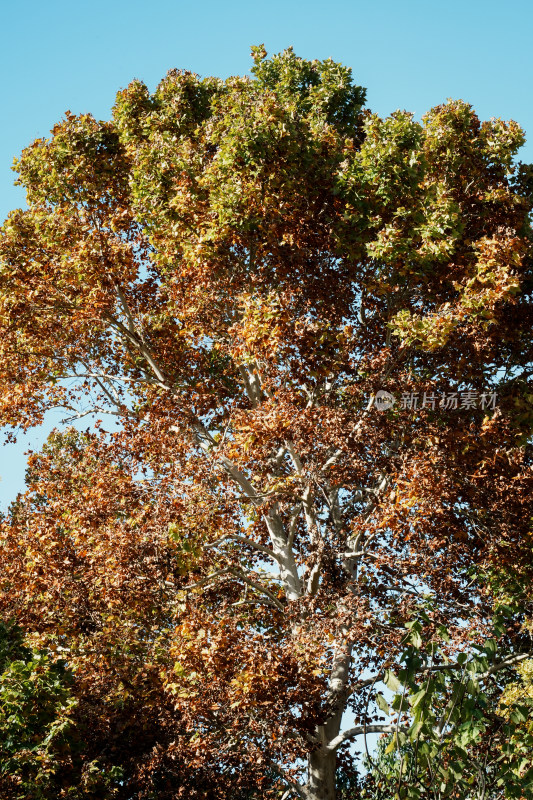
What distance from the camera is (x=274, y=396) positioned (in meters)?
11.6

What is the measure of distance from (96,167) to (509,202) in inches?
314

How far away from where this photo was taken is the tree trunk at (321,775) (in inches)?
453

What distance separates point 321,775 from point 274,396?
628 cm

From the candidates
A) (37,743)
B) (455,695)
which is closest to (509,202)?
(455,695)

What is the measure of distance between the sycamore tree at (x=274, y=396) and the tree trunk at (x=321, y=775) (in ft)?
0.15

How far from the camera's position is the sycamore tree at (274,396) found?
10578 mm

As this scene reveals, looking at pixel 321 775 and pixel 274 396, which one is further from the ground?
pixel 274 396

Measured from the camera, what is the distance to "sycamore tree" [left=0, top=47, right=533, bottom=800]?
1058 centimetres

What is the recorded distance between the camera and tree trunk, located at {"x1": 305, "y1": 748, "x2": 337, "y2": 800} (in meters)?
11.5

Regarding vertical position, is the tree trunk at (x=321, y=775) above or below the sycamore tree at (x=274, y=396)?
below

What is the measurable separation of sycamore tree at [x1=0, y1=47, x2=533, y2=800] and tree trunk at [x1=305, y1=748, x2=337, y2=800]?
0.04 metres

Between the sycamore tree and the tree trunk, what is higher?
the sycamore tree

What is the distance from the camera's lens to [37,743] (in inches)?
331

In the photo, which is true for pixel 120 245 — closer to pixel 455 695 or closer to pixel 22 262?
pixel 22 262
